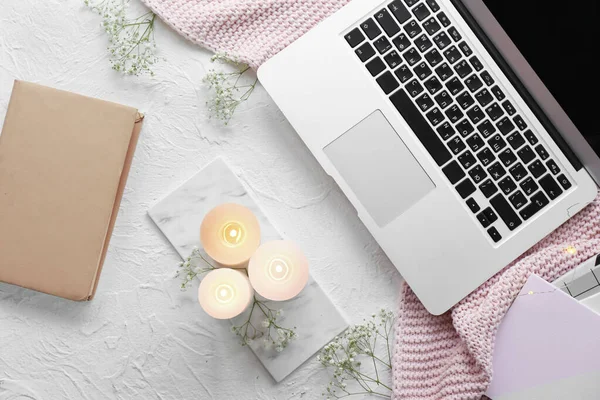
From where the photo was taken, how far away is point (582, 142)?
696 millimetres

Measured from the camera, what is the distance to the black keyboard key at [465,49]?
725mm

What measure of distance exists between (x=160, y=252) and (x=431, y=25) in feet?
1.62

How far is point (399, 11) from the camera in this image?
0.72m

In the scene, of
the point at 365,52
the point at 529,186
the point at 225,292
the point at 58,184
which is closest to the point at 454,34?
the point at 365,52

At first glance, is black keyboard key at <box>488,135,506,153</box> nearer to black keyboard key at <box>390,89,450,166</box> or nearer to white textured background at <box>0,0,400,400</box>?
black keyboard key at <box>390,89,450,166</box>

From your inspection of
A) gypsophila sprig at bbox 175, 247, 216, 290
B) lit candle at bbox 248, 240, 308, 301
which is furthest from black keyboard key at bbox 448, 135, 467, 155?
gypsophila sprig at bbox 175, 247, 216, 290

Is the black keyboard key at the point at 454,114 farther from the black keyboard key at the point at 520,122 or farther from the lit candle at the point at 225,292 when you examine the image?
the lit candle at the point at 225,292

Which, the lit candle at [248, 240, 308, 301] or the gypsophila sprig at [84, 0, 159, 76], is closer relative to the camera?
the lit candle at [248, 240, 308, 301]

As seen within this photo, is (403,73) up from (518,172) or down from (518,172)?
up

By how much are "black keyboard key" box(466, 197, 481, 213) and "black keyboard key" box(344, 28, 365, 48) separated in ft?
0.84

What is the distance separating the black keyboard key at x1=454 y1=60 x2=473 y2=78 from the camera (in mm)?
724

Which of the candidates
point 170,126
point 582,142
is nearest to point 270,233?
point 170,126

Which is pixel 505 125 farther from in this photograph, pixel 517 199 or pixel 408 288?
pixel 408 288

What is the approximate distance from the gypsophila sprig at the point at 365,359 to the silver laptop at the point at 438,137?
11cm
